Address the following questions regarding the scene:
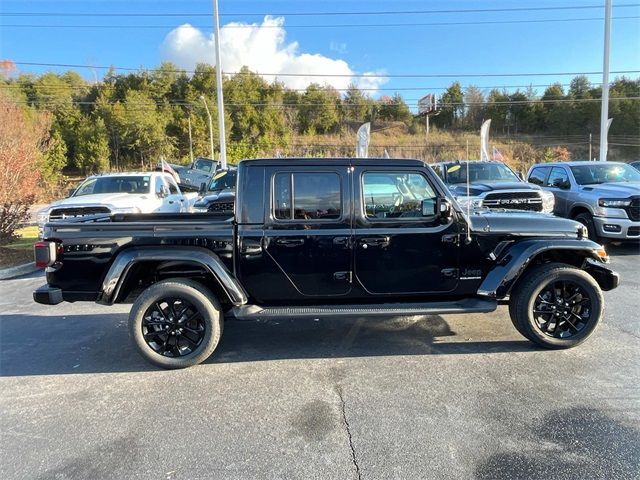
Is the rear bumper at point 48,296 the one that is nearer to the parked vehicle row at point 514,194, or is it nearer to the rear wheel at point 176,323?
the rear wheel at point 176,323

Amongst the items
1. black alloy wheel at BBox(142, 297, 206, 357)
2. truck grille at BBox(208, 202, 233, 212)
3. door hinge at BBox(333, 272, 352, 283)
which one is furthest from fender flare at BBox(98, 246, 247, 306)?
truck grille at BBox(208, 202, 233, 212)

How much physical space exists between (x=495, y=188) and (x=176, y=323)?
791cm

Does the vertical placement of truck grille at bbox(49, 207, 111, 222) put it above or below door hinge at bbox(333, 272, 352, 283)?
above

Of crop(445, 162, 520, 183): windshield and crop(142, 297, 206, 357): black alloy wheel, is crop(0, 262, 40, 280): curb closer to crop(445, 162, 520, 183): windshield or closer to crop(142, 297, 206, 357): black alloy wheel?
crop(142, 297, 206, 357): black alloy wheel

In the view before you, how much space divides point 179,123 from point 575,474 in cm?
5804

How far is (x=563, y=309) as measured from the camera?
4457mm

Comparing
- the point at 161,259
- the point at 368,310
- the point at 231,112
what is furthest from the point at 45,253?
the point at 231,112

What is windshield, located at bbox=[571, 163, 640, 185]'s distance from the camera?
10.2 m

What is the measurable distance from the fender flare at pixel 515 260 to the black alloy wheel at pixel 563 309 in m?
0.33

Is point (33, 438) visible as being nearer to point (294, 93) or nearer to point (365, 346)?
point (365, 346)

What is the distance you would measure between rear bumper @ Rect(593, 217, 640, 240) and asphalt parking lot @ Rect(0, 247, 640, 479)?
445 cm

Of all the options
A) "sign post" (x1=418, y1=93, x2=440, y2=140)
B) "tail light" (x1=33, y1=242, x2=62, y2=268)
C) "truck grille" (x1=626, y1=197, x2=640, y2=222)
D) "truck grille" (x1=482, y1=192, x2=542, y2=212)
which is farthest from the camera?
"sign post" (x1=418, y1=93, x2=440, y2=140)

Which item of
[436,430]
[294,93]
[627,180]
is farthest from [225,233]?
[294,93]

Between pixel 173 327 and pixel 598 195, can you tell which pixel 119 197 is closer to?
pixel 173 327
